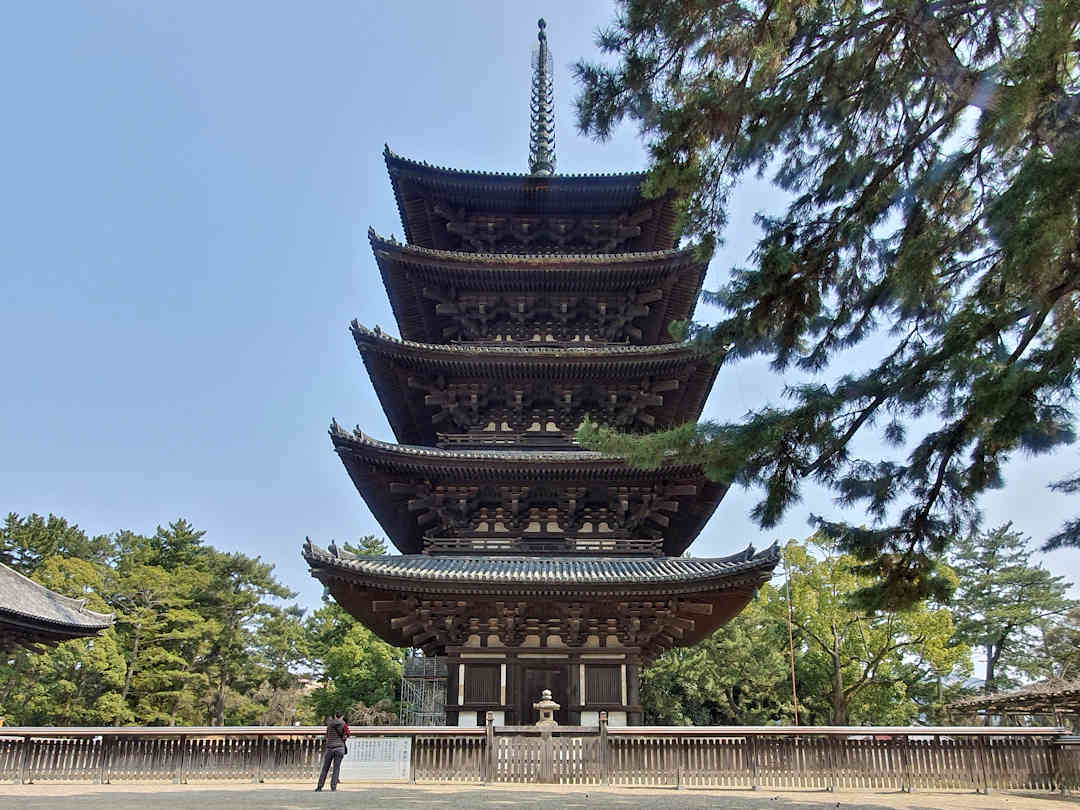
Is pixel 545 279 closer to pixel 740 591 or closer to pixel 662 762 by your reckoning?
pixel 740 591

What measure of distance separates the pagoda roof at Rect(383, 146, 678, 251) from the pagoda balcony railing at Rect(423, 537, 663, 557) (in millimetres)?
8357

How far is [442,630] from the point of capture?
48.1 feet

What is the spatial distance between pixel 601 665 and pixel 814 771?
4.32 m

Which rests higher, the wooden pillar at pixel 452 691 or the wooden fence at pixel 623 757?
the wooden pillar at pixel 452 691

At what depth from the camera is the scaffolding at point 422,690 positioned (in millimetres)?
24973

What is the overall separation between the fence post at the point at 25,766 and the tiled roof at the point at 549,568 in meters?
5.70

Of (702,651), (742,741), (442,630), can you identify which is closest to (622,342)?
(442,630)

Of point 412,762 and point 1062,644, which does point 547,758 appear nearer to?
point 412,762

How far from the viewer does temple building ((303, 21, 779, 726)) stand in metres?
14.2

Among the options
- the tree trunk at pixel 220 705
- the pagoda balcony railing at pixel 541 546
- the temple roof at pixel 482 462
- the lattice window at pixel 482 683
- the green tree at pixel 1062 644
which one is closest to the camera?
the lattice window at pixel 482 683

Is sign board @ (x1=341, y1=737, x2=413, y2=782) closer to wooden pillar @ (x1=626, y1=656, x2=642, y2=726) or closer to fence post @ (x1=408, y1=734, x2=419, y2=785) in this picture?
fence post @ (x1=408, y1=734, x2=419, y2=785)

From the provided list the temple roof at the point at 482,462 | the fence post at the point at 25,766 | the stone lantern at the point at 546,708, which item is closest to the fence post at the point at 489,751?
the stone lantern at the point at 546,708

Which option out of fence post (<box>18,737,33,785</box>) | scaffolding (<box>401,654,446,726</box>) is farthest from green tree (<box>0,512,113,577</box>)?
fence post (<box>18,737,33,785</box>)

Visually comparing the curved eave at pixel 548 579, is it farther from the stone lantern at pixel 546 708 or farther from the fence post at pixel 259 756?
the fence post at pixel 259 756
